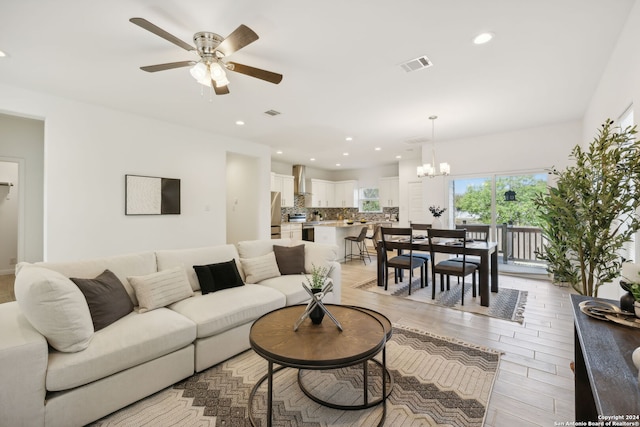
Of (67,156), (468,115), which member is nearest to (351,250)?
(468,115)

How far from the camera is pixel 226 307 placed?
2.34 m

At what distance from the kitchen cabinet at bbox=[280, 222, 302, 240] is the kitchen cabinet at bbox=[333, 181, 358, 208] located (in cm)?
248

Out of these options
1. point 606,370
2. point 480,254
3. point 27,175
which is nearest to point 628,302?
point 606,370

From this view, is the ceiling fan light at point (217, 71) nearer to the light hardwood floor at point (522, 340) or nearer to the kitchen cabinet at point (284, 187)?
the light hardwood floor at point (522, 340)

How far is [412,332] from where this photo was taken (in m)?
2.84

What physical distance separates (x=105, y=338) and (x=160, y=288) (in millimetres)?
598

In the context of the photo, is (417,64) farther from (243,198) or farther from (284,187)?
(284,187)

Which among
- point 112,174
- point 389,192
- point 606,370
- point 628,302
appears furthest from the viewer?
point 389,192

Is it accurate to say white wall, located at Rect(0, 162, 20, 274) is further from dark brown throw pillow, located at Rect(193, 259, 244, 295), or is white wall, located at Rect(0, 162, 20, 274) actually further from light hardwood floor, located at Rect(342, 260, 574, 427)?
light hardwood floor, located at Rect(342, 260, 574, 427)

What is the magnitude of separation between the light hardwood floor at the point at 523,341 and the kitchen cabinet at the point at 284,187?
4.06m

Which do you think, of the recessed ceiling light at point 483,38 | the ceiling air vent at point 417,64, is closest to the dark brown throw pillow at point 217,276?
the ceiling air vent at point 417,64

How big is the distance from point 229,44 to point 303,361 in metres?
2.18

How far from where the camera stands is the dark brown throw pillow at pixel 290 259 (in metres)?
3.43

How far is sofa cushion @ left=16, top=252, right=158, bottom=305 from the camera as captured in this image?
2.08 meters
